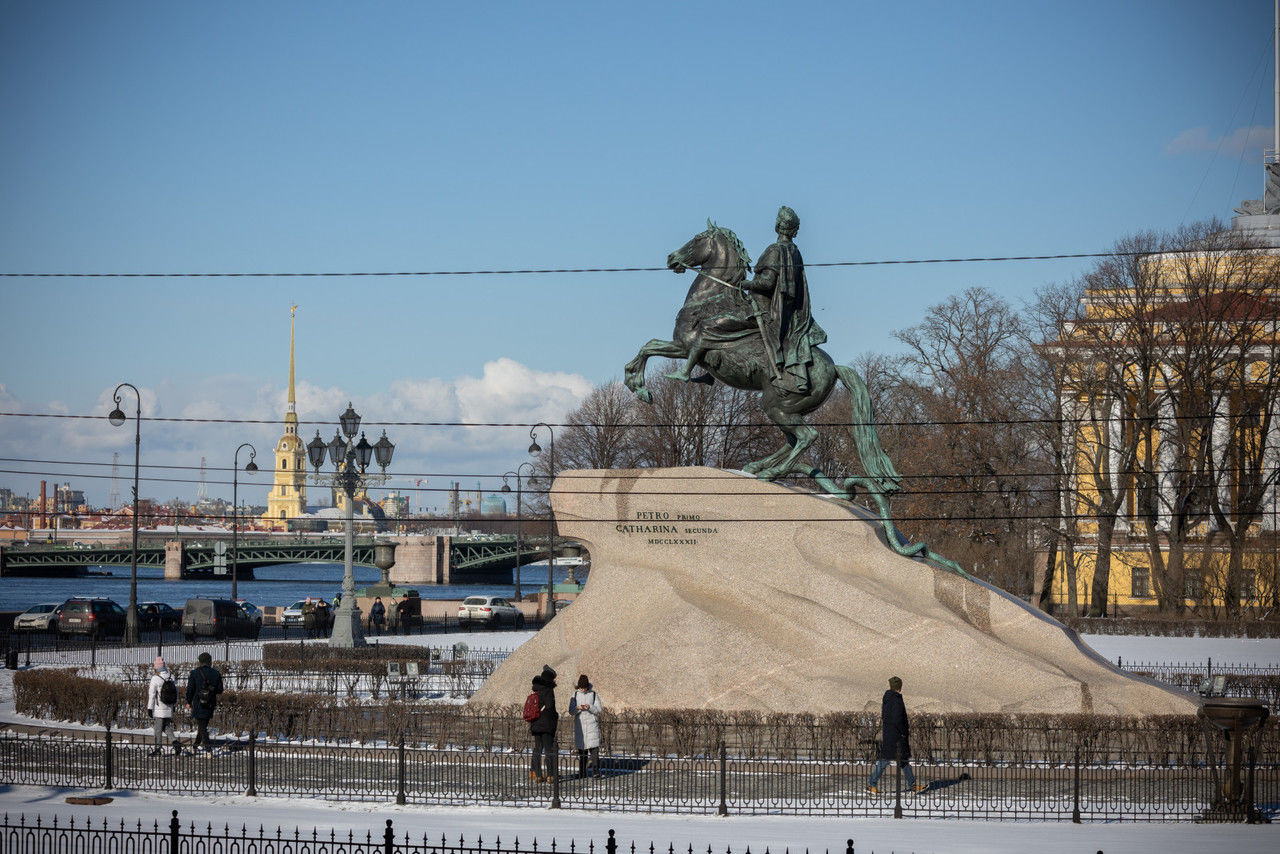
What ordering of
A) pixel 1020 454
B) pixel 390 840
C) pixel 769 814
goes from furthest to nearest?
pixel 1020 454
pixel 769 814
pixel 390 840

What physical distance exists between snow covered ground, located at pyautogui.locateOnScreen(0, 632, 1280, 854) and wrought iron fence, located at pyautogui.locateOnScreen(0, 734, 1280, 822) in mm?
371

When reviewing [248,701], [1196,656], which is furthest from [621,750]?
[1196,656]

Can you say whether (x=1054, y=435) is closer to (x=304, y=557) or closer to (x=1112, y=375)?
(x=1112, y=375)

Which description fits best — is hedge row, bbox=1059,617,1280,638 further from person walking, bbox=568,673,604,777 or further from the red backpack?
the red backpack

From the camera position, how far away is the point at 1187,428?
5028 cm

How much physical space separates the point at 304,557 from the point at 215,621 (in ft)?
247

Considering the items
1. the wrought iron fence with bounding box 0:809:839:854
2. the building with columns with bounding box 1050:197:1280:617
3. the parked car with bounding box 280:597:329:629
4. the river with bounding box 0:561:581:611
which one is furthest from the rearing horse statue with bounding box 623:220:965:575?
the river with bounding box 0:561:581:611

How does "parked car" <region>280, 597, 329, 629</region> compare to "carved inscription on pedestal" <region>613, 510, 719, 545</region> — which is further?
"parked car" <region>280, 597, 329, 629</region>

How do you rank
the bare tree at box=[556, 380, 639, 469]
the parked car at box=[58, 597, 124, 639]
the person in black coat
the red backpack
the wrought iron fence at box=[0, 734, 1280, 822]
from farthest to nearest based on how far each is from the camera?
the bare tree at box=[556, 380, 639, 469] → the person in black coat → the parked car at box=[58, 597, 124, 639] → the red backpack → the wrought iron fence at box=[0, 734, 1280, 822]

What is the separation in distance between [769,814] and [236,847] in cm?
606

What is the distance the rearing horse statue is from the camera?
24266mm

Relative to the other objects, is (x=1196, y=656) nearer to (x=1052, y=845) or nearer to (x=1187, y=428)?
(x=1187, y=428)

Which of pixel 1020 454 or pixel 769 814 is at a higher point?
pixel 1020 454

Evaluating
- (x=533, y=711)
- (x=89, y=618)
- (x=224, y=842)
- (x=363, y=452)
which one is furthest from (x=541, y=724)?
(x=89, y=618)
